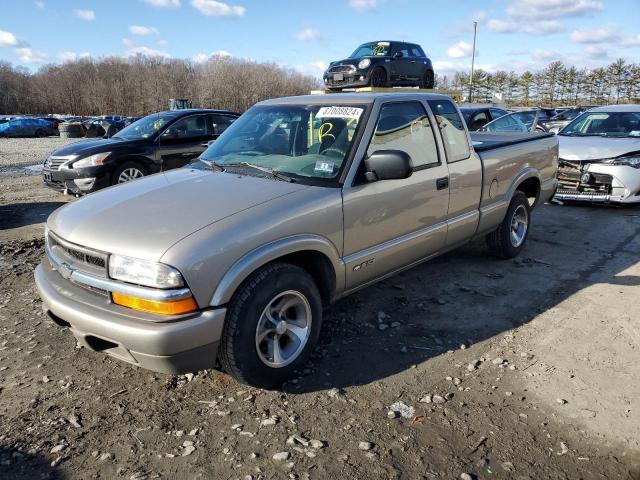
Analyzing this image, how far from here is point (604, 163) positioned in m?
7.97

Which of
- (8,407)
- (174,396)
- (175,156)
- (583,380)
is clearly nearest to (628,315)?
(583,380)

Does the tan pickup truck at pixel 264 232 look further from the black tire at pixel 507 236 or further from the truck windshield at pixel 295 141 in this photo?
the black tire at pixel 507 236

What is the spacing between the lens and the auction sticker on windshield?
383 centimetres

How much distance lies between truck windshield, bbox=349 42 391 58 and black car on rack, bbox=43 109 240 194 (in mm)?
4424

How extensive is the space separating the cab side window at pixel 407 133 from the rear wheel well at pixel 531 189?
212 cm

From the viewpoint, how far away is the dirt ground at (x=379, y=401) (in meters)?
2.58

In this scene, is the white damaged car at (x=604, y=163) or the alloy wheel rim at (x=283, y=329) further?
the white damaged car at (x=604, y=163)

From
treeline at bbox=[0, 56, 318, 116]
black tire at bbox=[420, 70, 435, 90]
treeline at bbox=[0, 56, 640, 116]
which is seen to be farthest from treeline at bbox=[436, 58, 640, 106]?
black tire at bbox=[420, 70, 435, 90]

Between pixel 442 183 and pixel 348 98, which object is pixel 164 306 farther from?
pixel 442 183

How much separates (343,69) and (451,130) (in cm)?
815

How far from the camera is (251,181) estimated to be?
11.6 ft

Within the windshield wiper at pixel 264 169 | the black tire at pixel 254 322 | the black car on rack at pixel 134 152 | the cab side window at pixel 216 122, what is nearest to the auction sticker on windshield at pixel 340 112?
the windshield wiper at pixel 264 169

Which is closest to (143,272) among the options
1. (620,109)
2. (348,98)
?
(348,98)

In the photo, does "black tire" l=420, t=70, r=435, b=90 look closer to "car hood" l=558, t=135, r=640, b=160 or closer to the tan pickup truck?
"car hood" l=558, t=135, r=640, b=160
